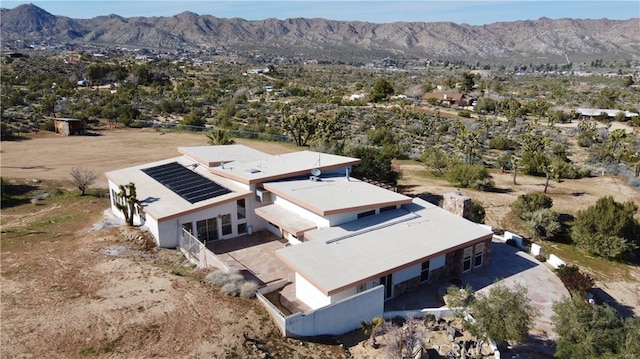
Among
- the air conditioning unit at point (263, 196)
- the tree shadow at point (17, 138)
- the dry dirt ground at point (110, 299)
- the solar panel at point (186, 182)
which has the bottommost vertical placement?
the dry dirt ground at point (110, 299)

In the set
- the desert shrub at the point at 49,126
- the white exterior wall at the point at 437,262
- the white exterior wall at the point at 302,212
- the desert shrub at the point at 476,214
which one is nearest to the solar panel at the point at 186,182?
the white exterior wall at the point at 302,212

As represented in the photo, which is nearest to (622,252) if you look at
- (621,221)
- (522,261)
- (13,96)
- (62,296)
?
(621,221)

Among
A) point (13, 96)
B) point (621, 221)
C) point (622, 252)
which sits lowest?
point (622, 252)

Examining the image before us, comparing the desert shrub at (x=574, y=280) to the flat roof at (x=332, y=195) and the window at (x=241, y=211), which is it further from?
the window at (x=241, y=211)

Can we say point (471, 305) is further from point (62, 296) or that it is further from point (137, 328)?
point (62, 296)

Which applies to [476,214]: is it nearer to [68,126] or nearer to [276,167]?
[276,167]

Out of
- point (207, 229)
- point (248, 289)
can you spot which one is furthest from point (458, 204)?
point (207, 229)
